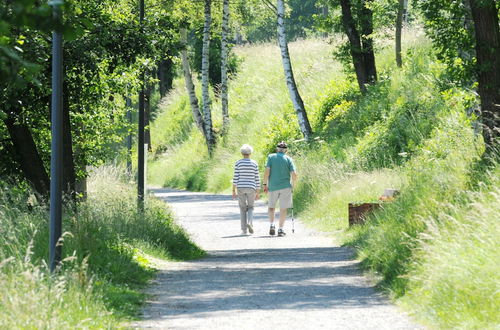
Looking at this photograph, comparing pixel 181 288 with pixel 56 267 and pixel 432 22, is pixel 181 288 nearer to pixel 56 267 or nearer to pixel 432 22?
pixel 56 267

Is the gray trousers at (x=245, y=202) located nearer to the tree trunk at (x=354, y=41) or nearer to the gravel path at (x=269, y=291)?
the gravel path at (x=269, y=291)

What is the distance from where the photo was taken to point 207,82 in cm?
4447

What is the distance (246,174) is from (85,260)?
42.7ft

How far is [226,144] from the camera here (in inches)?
1773

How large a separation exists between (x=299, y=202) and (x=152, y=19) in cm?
1006

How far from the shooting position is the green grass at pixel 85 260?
26.4ft

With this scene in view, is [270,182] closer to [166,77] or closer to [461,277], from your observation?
[461,277]

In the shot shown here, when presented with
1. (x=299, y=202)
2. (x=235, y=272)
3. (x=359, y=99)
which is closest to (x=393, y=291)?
(x=235, y=272)

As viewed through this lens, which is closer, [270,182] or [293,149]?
[270,182]

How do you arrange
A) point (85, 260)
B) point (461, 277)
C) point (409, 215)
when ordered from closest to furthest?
point (85, 260) < point (461, 277) < point (409, 215)

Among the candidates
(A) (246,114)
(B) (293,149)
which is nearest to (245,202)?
(B) (293,149)

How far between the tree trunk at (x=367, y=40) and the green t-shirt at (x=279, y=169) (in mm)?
11164

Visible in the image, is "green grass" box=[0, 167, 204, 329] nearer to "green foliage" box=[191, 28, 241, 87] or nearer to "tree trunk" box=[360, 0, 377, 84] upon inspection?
"tree trunk" box=[360, 0, 377, 84]

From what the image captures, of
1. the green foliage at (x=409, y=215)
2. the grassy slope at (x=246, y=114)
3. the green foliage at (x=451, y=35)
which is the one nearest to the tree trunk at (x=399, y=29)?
the grassy slope at (x=246, y=114)
